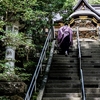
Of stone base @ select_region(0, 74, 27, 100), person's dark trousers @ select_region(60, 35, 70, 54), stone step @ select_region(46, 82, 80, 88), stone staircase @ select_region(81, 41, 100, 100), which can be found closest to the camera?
stone base @ select_region(0, 74, 27, 100)

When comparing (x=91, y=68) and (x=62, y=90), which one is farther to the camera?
(x=91, y=68)

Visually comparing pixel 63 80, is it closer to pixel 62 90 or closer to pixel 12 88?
pixel 62 90

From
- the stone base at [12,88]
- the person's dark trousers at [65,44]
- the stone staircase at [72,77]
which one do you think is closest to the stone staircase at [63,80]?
the stone staircase at [72,77]

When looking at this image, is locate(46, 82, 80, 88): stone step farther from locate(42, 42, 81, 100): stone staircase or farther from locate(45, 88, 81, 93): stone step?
locate(45, 88, 81, 93): stone step

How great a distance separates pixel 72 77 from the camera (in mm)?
8672

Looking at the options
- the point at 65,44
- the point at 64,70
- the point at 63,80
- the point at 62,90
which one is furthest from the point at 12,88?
the point at 65,44

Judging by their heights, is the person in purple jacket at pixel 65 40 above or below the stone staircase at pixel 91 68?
above

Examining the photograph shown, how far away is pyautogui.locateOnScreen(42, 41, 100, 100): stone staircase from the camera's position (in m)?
7.52

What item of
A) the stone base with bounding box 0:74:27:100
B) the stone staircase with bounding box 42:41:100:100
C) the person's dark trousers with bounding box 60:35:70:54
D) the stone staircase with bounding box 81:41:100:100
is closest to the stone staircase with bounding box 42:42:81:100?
the stone staircase with bounding box 42:41:100:100

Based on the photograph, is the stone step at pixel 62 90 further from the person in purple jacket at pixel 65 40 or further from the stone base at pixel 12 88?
the person in purple jacket at pixel 65 40

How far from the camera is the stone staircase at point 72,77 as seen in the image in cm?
752

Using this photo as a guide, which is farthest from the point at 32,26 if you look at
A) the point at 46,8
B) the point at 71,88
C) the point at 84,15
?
the point at 84,15

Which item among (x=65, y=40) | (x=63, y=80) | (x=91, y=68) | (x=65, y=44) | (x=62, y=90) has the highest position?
→ (x=65, y=40)

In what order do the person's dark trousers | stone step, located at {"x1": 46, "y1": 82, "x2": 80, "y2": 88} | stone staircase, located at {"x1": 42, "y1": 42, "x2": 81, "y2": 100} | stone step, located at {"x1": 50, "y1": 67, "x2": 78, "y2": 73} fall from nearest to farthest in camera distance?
stone staircase, located at {"x1": 42, "y1": 42, "x2": 81, "y2": 100}, stone step, located at {"x1": 46, "y1": 82, "x2": 80, "y2": 88}, stone step, located at {"x1": 50, "y1": 67, "x2": 78, "y2": 73}, the person's dark trousers
